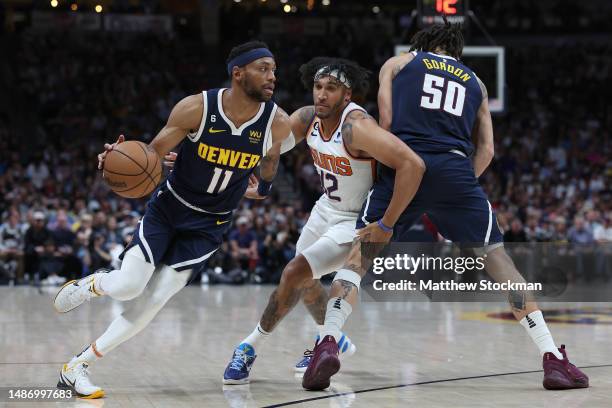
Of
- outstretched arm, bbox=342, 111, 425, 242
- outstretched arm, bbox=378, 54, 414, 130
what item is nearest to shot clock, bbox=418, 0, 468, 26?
outstretched arm, bbox=378, 54, 414, 130

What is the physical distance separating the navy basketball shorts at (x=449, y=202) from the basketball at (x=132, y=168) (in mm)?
1242

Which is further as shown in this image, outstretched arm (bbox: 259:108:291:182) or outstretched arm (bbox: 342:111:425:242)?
outstretched arm (bbox: 259:108:291:182)

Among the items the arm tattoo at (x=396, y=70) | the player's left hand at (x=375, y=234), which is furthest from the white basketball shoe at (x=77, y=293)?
the arm tattoo at (x=396, y=70)

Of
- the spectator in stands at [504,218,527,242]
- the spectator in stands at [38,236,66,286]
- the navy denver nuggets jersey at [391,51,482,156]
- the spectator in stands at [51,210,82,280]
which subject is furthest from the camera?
the spectator in stands at [504,218,527,242]

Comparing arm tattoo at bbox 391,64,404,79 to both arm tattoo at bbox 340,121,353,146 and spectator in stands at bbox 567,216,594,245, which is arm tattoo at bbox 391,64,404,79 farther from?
spectator in stands at bbox 567,216,594,245

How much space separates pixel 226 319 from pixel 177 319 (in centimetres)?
50

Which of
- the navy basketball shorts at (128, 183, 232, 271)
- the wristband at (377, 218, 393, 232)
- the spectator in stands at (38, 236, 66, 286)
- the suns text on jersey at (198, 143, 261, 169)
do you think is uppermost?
the suns text on jersey at (198, 143, 261, 169)

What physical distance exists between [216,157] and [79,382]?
1.50 meters

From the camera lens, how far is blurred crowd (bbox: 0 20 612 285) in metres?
15.2

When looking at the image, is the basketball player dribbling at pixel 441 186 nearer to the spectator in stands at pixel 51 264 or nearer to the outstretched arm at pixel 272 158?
the outstretched arm at pixel 272 158

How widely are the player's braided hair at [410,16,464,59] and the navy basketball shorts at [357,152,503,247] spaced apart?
0.76 metres

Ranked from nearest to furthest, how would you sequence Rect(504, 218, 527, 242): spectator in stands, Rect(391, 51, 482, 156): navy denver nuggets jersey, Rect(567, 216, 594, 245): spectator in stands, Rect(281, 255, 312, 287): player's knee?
Rect(391, 51, 482, 156): navy denver nuggets jersey < Rect(281, 255, 312, 287): player's knee < Rect(504, 218, 527, 242): spectator in stands < Rect(567, 216, 594, 245): spectator in stands

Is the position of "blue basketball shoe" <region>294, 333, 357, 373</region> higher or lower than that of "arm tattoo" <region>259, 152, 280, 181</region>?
lower

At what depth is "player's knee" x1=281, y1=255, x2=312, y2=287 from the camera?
5977mm
